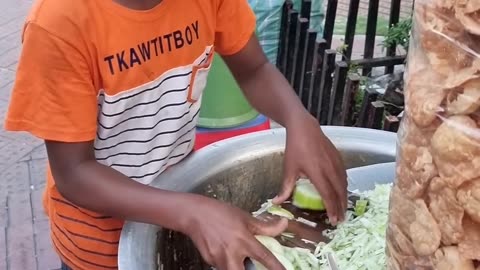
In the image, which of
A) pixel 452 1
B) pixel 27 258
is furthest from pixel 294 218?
pixel 27 258

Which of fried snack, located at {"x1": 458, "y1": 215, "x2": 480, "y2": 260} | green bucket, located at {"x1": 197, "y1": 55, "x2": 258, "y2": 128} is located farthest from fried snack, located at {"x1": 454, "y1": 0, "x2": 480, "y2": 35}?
green bucket, located at {"x1": 197, "y1": 55, "x2": 258, "y2": 128}

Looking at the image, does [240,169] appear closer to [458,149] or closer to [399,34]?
[458,149]

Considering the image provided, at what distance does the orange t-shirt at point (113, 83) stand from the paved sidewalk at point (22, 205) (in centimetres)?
164

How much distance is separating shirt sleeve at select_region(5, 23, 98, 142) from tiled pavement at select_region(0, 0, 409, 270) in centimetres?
207

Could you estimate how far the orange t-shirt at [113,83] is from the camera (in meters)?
1.45

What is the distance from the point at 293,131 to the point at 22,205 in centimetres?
242

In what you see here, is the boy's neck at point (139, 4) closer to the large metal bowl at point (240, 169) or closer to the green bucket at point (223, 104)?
the large metal bowl at point (240, 169)

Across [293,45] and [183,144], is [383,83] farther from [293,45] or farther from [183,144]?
[183,144]

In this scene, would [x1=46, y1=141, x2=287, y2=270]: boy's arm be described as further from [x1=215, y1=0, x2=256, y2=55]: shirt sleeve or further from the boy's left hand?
[x1=215, y1=0, x2=256, y2=55]: shirt sleeve

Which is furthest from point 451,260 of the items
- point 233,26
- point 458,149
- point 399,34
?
point 399,34

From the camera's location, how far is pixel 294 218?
155 centimetres

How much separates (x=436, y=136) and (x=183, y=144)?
2.92 feet

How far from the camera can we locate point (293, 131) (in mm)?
1697

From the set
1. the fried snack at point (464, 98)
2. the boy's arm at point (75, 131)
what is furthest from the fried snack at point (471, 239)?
the boy's arm at point (75, 131)
